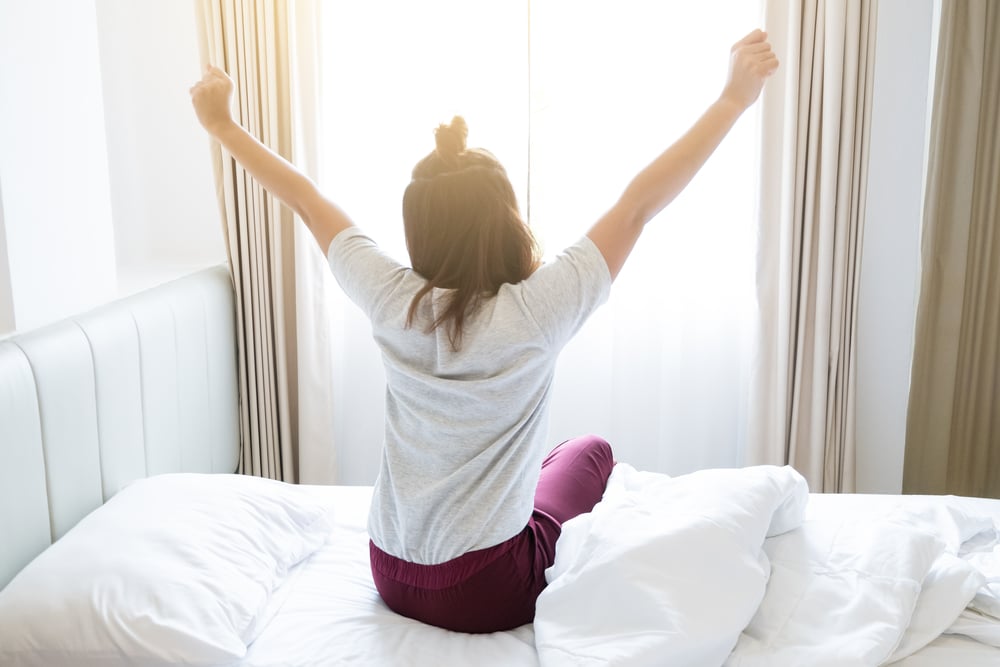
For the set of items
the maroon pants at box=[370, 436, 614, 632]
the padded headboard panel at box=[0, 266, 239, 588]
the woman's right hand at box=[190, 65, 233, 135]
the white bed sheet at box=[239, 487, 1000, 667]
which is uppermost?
the woman's right hand at box=[190, 65, 233, 135]

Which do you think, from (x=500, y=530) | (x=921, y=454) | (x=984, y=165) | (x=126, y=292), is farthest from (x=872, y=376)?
(x=126, y=292)

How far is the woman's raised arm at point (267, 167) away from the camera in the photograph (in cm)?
167

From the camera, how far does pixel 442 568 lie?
5.34 ft

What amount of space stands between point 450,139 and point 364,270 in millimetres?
256

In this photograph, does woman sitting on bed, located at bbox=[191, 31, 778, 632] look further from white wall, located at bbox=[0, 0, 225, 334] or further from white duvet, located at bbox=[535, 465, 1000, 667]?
white wall, located at bbox=[0, 0, 225, 334]

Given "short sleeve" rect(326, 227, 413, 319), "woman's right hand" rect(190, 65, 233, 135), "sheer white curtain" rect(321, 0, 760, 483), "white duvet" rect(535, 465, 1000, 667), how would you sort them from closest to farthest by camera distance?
"white duvet" rect(535, 465, 1000, 667), "short sleeve" rect(326, 227, 413, 319), "woman's right hand" rect(190, 65, 233, 135), "sheer white curtain" rect(321, 0, 760, 483)

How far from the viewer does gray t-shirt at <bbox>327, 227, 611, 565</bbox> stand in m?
1.48

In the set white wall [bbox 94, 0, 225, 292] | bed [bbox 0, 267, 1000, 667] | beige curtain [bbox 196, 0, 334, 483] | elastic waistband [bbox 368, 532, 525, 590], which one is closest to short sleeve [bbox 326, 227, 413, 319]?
elastic waistband [bbox 368, 532, 525, 590]

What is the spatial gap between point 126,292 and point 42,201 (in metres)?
0.46

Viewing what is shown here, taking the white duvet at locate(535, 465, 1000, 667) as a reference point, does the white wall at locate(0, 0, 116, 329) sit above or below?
above

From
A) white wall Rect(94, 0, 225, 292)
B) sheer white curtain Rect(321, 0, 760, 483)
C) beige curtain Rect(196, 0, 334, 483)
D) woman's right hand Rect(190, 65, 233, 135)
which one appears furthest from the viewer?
white wall Rect(94, 0, 225, 292)

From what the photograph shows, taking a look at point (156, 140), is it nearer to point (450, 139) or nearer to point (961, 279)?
point (450, 139)

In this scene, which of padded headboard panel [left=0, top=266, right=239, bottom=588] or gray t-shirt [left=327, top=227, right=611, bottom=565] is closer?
gray t-shirt [left=327, top=227, right=611, bottom=565]

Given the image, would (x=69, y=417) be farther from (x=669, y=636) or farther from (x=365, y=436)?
(x=365, y=436)
